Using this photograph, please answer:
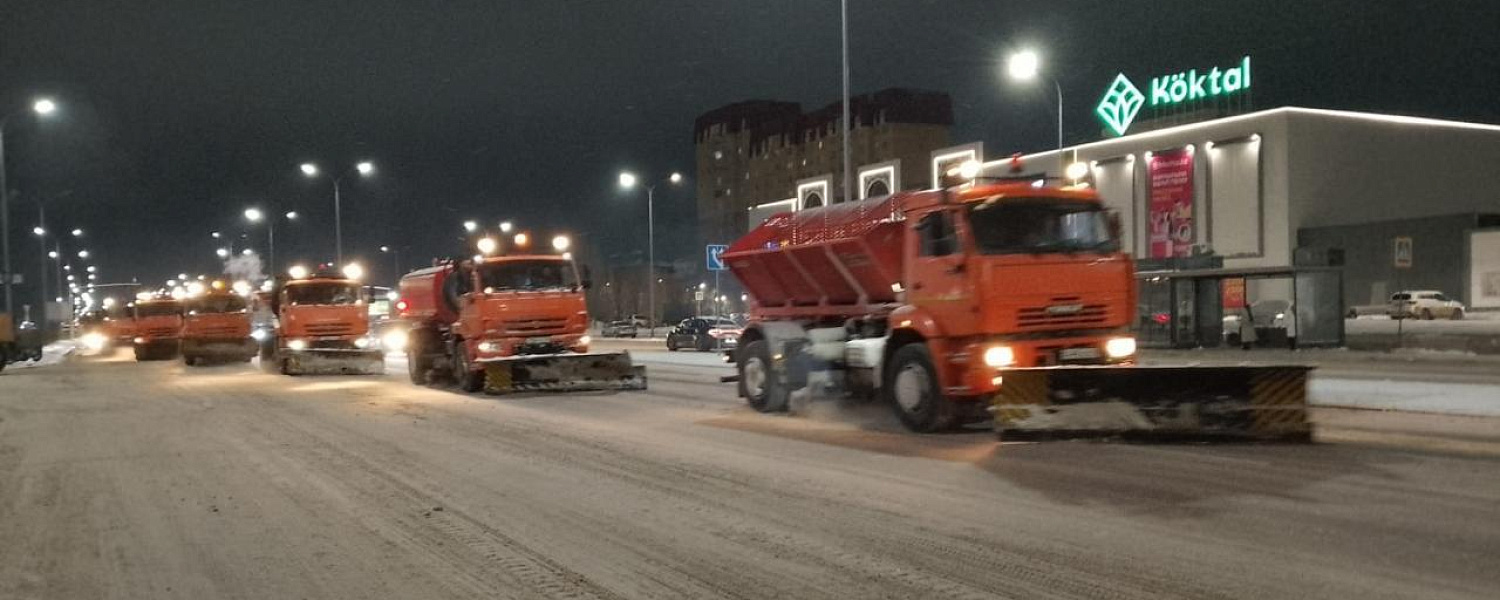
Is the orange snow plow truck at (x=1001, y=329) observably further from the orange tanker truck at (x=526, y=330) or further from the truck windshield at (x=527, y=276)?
the truck windshield at (x=527, y=276)

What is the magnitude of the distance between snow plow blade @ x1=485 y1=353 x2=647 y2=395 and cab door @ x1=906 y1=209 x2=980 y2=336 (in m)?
8.15

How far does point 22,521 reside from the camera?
9.30m

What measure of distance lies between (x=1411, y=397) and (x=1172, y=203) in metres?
38.1

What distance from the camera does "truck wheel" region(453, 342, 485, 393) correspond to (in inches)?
855

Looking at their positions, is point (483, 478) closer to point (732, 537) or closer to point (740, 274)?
point (732, 537)

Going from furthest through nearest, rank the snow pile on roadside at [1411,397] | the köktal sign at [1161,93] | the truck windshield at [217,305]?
the köktal sign at [1161,93] → the truck windshield at [217,305] → the snow pile on roadside at [1411,397]

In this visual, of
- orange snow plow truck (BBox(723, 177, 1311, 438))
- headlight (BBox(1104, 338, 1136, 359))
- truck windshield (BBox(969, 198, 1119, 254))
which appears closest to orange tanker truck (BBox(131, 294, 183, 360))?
orange snow plow truck (BBox(723, 177, 1311, 438))

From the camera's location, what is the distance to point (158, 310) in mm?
46125

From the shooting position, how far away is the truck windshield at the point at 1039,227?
13.3 meters

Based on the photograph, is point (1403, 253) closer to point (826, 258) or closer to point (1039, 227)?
point (826, 258)

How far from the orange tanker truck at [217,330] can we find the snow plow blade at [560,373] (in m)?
21.7

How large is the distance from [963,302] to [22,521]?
30.0 ft

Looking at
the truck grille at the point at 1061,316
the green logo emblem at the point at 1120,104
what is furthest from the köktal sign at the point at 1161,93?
the truck grille at the point at 1061,316

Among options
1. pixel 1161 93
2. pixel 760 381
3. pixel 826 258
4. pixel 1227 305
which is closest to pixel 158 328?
pixel 760 381
